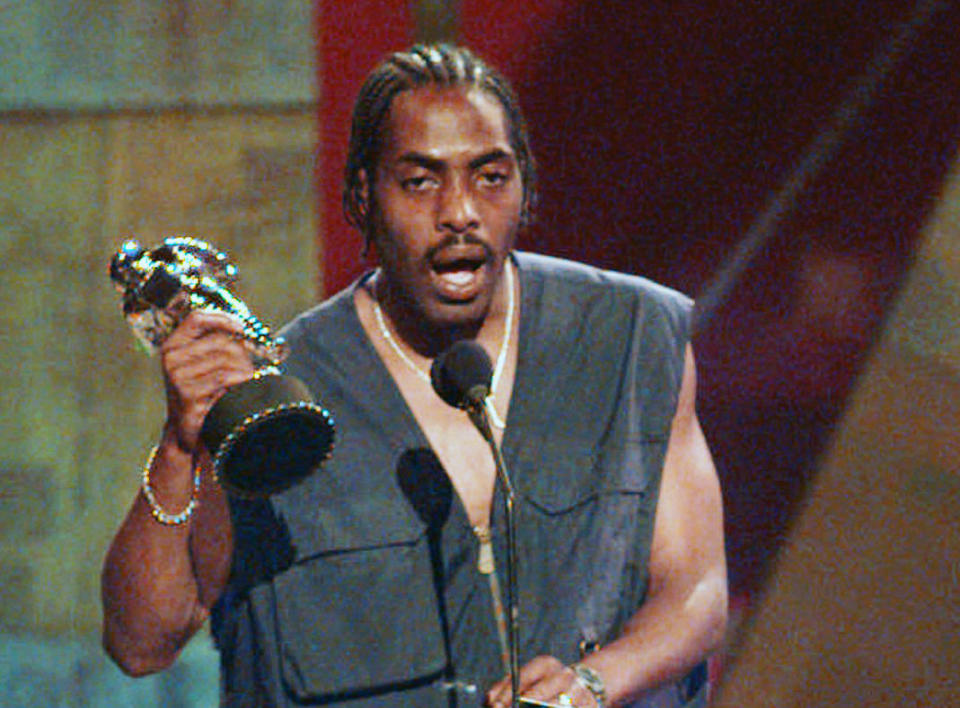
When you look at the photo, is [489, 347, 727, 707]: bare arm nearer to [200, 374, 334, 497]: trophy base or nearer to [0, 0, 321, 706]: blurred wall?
[200, 374, 334, 497]: trophy base

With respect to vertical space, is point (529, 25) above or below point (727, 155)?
above

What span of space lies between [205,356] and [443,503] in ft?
1.97

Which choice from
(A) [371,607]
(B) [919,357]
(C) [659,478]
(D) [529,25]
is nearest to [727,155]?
(D) [529,25]

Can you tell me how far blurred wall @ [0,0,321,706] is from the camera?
3420 mm

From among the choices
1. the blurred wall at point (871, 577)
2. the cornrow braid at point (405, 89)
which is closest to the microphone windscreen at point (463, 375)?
the cornrow braid at point (405, 89)

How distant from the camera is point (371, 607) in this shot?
6.95ft

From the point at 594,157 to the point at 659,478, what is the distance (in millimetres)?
1345

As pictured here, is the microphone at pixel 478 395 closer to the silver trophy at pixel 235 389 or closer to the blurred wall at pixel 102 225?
the silver trophy at pixel 235 389

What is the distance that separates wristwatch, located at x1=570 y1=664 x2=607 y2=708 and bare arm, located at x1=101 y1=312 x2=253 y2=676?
20.6 inches

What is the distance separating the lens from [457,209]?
2.10 meters

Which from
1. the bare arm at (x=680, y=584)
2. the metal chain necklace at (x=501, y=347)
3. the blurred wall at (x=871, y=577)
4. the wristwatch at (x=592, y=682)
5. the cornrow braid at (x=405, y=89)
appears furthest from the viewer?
the metal chain necklace at (x=501, y=347)

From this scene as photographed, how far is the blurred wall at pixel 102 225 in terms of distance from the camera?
3.42 m

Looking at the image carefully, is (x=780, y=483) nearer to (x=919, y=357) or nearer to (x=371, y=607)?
(x=371, y=607)

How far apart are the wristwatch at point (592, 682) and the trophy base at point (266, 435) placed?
0.51 m
